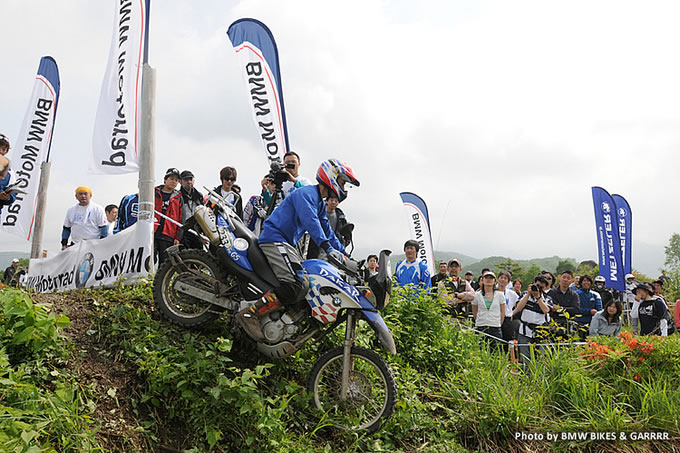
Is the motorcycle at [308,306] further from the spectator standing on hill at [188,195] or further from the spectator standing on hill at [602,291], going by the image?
the spectator standing on hill at [602,291]

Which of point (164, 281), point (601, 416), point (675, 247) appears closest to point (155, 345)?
point (164, 281)

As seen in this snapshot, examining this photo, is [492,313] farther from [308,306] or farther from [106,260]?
[106,260]

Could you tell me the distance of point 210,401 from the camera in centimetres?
424

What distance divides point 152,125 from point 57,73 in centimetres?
714

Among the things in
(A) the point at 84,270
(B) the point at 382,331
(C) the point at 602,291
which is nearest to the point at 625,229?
(C) the point at 602,291

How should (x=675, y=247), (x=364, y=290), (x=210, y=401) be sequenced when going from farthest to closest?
(x=675, y=247) → (x=364, y=290) → (x=210, y=401)

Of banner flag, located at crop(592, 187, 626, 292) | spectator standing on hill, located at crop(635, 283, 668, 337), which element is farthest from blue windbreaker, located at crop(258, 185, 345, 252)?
banner flag, located at crop(592, 187, 626, 292)

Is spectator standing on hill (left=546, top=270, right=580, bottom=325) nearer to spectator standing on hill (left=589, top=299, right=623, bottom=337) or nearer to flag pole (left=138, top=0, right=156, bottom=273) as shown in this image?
spectator standing on hill (left=589, top=299, right=623, bottom=337)

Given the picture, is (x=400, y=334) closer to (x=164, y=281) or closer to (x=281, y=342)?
(x=281, y=342)

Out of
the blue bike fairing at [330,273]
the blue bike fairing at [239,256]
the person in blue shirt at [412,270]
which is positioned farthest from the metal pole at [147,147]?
the person in blue shirt at [412,270]

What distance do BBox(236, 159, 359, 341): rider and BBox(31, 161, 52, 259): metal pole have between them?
898 cm

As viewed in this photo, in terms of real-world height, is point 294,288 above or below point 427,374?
above

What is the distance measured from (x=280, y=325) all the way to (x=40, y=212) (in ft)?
32.7

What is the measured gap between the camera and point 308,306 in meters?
4.88
